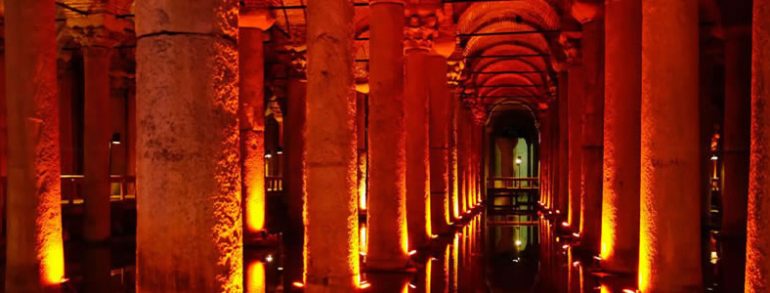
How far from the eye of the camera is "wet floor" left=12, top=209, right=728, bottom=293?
9.97m

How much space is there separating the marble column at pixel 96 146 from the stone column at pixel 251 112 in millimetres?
3244

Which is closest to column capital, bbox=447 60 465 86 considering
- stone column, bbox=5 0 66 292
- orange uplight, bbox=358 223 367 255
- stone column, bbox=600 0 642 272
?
orange uplight, bbox=358 223 367 255

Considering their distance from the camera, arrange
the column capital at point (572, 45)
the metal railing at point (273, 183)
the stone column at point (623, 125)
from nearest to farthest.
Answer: the stone column at point (623, 125) < the column capital at point (572, 45) < the metal railing at point (273, 183)

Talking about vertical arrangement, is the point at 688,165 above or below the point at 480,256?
above

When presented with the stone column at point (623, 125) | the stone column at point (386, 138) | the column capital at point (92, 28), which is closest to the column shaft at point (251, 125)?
the column capital at point (92, 28)

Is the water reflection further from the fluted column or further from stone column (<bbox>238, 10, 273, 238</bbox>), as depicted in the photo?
the fluted column

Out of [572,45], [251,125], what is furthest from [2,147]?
[572,45]

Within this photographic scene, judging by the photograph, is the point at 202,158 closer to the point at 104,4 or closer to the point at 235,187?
the point at 235,187

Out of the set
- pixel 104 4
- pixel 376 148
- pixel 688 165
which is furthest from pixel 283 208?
pixel 688 165

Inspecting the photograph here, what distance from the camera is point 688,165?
7.23 meters

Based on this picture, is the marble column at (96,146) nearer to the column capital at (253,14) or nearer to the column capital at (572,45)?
the column capital at (253,14)

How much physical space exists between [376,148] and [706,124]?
15294 millimetres

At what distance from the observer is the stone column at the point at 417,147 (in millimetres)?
13391

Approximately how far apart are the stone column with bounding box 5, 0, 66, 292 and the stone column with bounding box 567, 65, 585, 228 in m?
11.2
